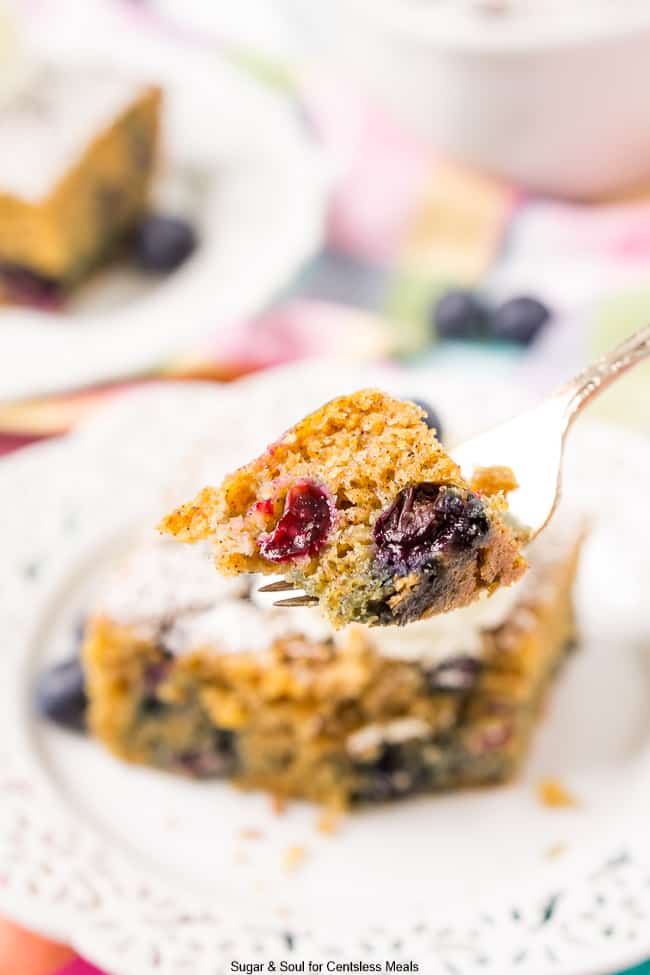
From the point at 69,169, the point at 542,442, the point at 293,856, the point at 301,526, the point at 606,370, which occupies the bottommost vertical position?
the point at 293,856

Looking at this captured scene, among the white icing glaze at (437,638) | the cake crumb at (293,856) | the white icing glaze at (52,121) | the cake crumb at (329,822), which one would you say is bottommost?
the cake crumb at (293,856)

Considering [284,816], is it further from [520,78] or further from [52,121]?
[52,121]

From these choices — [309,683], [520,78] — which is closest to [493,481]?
[309,683]

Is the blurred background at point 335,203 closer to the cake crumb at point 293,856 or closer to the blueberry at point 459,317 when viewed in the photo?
the blueberry at point 459,317

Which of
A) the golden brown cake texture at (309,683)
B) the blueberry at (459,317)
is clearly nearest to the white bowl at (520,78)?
the blueberry at (459,317)

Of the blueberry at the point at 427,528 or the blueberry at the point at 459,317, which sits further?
the blueberry at the point at 459,317

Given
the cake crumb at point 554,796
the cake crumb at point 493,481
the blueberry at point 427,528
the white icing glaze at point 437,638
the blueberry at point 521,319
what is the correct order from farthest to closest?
1. the blueberry at point 521,319
2. the cake crumb at point 554,796
3. the white icing glaze at point 437,638
4. the cake crumb at point 493,481
5. the blueberry at point 427,528

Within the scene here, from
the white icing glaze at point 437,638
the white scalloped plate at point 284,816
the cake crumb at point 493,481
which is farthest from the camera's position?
the white icing glaze at point 437,638
